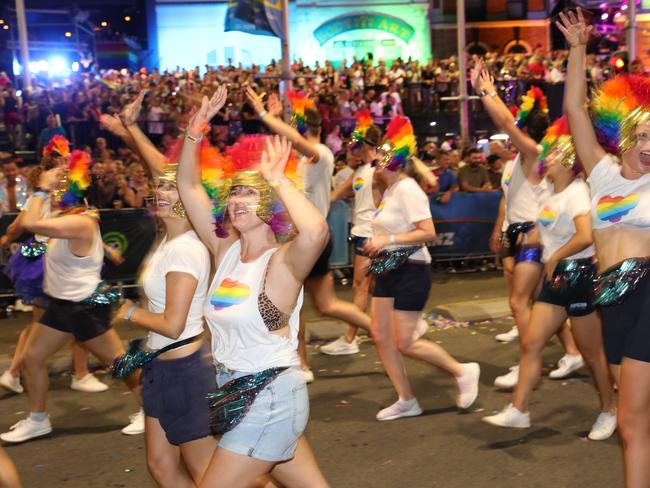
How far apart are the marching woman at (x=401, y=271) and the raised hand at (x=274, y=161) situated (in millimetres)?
2536

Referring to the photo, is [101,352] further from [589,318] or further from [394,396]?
[589,318]

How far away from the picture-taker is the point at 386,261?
20.0 feet

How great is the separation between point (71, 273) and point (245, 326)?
10.2ft

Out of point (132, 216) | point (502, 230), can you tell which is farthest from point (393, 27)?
point (502, 230)

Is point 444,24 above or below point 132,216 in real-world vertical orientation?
above

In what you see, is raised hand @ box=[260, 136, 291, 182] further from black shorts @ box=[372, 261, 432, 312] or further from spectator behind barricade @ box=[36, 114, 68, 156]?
spectator behind barricade @ box=[36, 114, 68, 156]

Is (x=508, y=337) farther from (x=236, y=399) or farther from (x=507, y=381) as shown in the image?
(x=236, y=399)

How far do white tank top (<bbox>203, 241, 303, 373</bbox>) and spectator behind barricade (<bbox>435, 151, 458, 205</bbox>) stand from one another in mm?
9643

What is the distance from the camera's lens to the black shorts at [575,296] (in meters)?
5.60

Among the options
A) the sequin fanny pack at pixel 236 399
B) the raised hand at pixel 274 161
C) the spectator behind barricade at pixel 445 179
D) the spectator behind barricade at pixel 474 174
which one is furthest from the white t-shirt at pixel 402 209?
the spectator behind barricade at pixel 474 174

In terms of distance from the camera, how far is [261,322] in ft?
11.0

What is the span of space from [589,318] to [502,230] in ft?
6.19

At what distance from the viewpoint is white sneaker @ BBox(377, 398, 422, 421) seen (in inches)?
243

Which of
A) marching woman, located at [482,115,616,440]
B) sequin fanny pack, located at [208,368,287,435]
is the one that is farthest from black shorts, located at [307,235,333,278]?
sequin fanny pack, located at [208,368,287,435]
